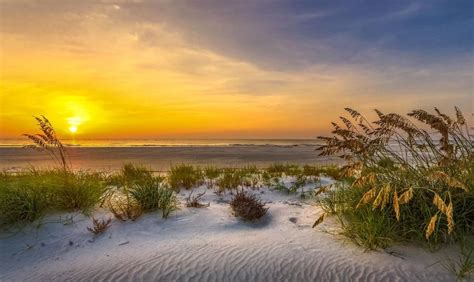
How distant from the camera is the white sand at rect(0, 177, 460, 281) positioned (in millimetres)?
4094

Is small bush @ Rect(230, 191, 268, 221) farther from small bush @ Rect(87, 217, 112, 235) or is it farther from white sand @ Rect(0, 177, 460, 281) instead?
small bush @ Rect(87, 217, 112, 235)

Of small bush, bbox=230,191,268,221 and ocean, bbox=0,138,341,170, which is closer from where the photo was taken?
small bush, bbox=230,191,268,221

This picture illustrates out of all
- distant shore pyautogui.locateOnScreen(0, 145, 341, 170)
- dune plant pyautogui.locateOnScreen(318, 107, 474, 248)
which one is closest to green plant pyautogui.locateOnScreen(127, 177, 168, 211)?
dune plant pyautogui.locateOnScreen(318, 107, 474, 248)

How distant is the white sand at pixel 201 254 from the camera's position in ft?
13.4

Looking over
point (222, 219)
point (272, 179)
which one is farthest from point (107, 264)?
point (272, 179)

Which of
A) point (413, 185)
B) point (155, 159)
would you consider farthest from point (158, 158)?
point (413, 185)

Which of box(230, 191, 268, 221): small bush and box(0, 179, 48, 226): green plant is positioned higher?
box(0, 179, 48, 226): green plant

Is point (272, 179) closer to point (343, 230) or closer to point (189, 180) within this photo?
point (189, 180)

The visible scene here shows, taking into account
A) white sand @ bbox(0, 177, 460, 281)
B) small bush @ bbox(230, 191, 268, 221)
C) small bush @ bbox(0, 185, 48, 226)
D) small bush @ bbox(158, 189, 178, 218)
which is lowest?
white sand @ bbox(0, 177, 460, 281)

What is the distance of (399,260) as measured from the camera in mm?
4219

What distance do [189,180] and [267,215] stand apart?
3.55 meters

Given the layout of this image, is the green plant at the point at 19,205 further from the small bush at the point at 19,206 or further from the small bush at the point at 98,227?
the small bush at the point at 98,227

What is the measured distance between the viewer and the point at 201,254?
4586mm

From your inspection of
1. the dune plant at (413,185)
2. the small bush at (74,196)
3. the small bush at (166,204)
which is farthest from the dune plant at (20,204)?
the dune plant at (413,185)
